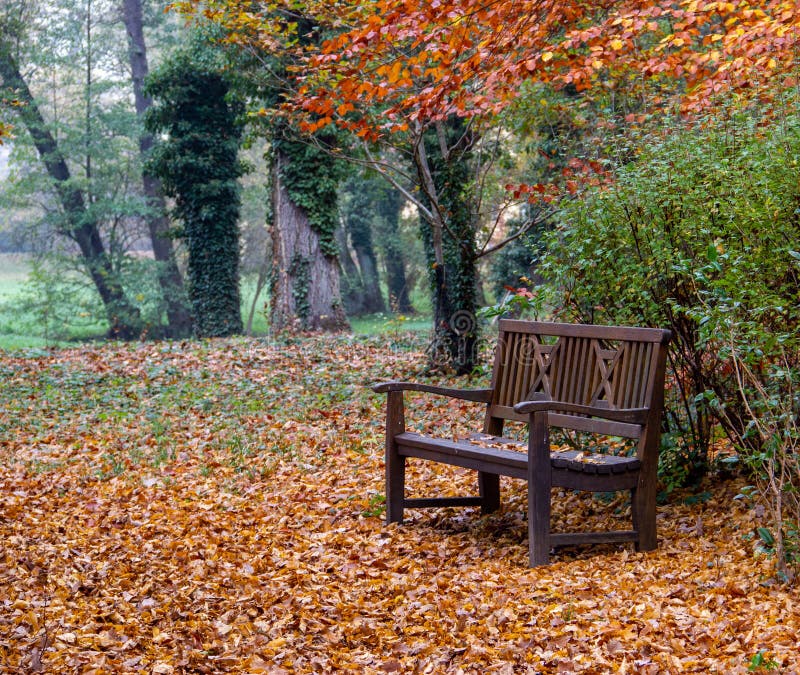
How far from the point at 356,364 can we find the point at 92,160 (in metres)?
16.3

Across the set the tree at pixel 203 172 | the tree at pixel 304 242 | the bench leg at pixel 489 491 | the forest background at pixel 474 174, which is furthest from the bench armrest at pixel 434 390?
the tree at pixel 203 172

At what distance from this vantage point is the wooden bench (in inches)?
171

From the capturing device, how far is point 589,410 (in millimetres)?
4355

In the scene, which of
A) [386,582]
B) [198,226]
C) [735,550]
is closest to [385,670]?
[386,582]

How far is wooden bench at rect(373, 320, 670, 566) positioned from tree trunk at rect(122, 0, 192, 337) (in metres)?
20.2

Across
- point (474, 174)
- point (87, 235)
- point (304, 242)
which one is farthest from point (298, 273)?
point (87, 235)

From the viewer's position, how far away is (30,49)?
22.5m

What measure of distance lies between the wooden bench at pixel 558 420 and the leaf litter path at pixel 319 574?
206mm

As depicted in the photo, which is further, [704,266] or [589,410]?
[589,410]

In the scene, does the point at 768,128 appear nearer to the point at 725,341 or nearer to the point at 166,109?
the point at 725,341

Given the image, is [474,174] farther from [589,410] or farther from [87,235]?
[87,235]

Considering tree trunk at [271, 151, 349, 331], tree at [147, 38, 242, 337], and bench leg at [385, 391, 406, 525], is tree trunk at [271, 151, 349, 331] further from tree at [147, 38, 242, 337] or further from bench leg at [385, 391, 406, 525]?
bench leg at [385, 391, 406, 525]

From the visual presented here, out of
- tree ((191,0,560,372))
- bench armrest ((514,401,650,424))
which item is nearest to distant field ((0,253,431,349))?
tree ((191,0,560,372))

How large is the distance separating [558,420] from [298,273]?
1179 centimetres
